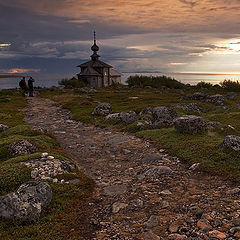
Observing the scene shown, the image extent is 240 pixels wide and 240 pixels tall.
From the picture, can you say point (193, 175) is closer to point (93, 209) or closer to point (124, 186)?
point (124, 186)

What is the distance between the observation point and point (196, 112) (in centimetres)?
2561

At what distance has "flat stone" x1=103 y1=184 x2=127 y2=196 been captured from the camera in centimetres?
788

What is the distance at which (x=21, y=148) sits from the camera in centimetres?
1123

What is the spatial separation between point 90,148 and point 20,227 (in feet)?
24.1

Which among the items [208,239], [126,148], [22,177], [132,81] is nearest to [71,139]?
[126,148]

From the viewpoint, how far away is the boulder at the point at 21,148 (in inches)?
437

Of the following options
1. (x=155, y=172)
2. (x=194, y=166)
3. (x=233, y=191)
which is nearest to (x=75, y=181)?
(x=155, y=172)

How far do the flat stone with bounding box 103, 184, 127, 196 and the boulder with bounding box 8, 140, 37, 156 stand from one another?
4523 millimetres

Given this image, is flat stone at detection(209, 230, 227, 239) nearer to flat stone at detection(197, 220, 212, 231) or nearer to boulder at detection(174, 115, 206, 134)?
flat stone at detection(197, 220, 212, 231)

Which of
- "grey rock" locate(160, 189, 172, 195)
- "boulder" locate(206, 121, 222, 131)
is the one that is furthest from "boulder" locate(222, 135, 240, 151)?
"boulder" locate(206, 121, 222, 131)

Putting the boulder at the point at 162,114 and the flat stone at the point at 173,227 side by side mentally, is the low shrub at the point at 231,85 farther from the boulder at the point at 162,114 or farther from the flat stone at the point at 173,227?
the flat stone at the point at 173,227

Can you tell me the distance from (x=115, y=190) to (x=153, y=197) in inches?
51.9

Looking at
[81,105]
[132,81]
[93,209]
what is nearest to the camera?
[93,209]

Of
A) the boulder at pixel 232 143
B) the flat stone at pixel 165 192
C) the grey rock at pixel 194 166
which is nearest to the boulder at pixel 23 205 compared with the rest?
the flat stone at pixel 165 192
